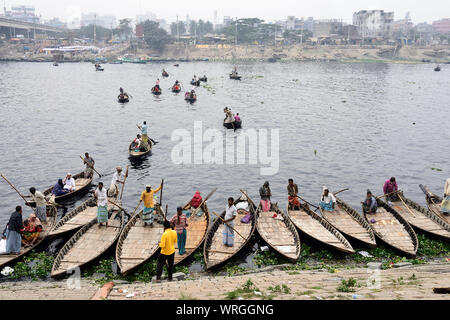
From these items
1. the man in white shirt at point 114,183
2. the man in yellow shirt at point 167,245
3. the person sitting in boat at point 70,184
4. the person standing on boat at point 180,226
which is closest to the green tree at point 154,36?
the person sitting in boat at point 70,184

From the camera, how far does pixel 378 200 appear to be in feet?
62.9

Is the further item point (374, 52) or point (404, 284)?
point (374, 52)

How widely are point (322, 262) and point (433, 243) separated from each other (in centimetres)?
527

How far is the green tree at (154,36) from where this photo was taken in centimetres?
14938

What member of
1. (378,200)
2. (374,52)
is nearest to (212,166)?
(378,200)

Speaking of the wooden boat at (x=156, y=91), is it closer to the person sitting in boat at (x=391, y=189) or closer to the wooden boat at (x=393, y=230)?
the person sitting in boat at (x=391, y=189)

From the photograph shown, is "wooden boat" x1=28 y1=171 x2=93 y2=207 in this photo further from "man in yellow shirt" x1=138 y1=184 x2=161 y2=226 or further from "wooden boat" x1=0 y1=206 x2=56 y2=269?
"man in yellow shirt" x1=138 y1=184 x2=161 y2=226

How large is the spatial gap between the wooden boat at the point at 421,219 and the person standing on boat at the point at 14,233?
17186 millimetres

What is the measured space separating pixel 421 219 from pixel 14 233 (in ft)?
59.3

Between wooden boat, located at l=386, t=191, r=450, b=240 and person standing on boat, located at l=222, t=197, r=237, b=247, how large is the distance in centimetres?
879

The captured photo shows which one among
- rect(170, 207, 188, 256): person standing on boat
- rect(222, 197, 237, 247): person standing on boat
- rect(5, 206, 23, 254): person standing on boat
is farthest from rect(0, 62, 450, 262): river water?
rect(170, 207, 188, 256): person standing on boat
